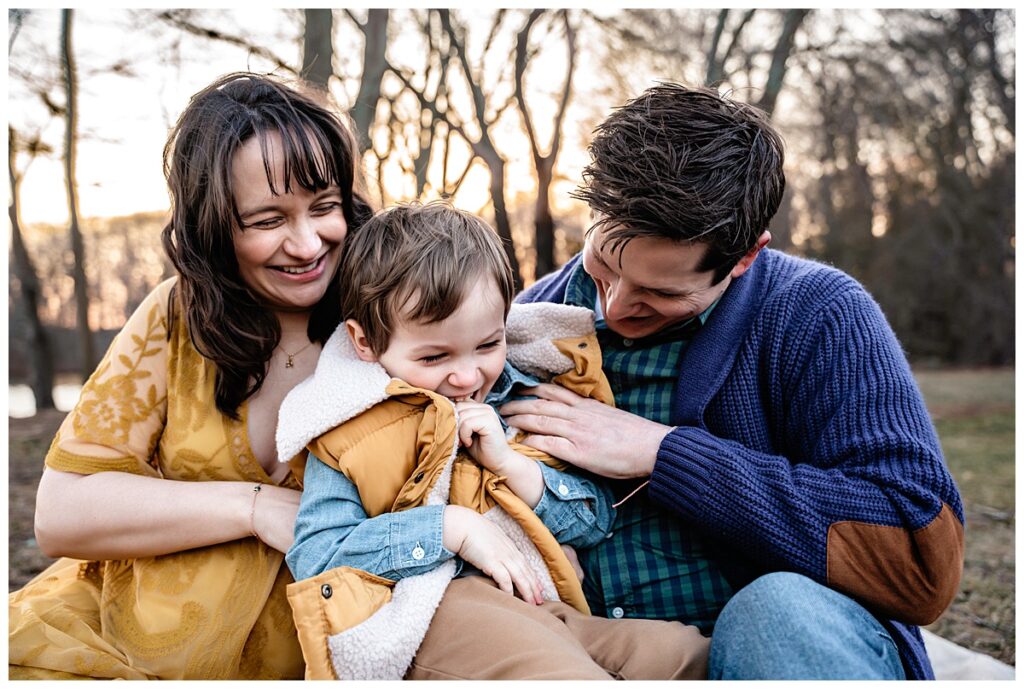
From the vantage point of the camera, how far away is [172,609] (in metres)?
1.96

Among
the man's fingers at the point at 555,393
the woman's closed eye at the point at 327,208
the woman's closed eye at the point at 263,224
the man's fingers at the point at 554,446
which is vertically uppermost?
the woman's closed eye at the point at 327,208

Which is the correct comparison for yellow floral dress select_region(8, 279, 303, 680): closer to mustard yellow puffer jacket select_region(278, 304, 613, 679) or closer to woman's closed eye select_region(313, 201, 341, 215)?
mustard yellow puffer jacket select_region(278, 304, 613, 679)

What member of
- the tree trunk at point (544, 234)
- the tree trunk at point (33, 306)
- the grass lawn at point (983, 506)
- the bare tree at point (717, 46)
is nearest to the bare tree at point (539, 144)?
the tree trunk at point (544, 234)

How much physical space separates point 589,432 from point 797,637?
68 centimetres

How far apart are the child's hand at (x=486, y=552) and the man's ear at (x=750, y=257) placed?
3.00 ft

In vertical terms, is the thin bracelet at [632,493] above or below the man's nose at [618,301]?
below

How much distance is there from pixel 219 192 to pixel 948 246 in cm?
1646

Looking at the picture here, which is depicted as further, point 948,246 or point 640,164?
point 948,246

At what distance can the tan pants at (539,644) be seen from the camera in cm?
161

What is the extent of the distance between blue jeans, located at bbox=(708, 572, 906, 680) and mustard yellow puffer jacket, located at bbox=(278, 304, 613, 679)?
403 millimetres

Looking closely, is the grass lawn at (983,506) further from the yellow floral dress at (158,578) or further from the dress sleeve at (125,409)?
the dress sleeve at (125,409)

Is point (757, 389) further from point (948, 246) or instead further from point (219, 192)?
point (948, 246)

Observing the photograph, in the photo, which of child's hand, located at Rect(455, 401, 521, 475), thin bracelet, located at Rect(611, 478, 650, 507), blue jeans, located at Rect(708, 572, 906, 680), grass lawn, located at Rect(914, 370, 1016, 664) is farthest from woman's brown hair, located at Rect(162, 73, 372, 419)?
grass lawn, located at Rect(914, 370, 1016, 664)

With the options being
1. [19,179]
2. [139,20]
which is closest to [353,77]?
[139,20]
